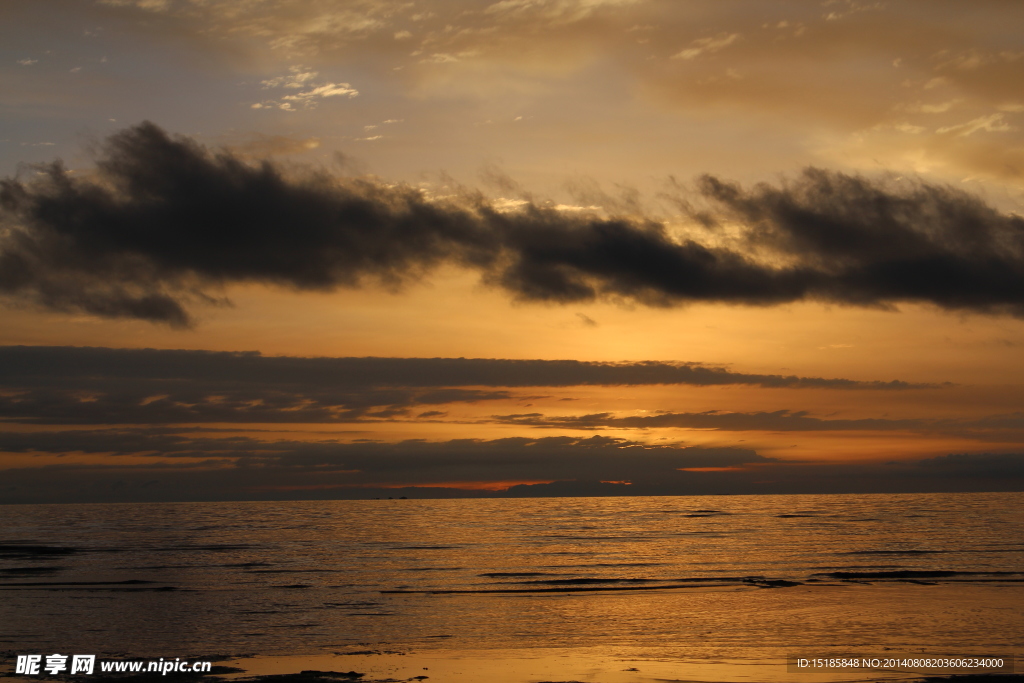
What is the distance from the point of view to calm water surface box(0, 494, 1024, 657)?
27.4 meters

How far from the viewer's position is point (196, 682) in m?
20.9

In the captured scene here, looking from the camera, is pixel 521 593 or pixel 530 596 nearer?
pixel 530 596

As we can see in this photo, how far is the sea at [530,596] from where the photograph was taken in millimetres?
26469

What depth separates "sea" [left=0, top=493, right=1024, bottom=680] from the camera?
1042 inches

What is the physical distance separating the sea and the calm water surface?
0.16 metres

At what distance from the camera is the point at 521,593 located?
4097 cm

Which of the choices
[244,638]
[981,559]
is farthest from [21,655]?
[981,559]

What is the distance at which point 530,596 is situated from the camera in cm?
3984

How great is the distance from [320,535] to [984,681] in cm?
7445

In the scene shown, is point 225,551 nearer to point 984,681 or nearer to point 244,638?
point 244,638

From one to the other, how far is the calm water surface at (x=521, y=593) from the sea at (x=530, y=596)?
0.16 m

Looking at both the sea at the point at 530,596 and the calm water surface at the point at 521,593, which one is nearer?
the sea at the point at 530,596

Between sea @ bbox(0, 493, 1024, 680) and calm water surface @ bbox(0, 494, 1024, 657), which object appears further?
calm water surface @ bbox(0, 494, 1024, 657)

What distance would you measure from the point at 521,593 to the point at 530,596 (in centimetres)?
124
